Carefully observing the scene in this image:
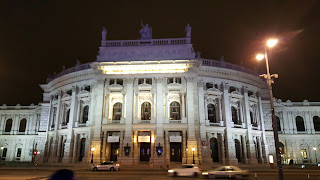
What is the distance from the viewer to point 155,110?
128ft

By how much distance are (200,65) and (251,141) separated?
15746 mm

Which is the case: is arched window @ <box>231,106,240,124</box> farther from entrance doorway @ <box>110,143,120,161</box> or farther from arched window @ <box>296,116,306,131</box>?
entrance doorway @ <box>110,143,120,161</box>

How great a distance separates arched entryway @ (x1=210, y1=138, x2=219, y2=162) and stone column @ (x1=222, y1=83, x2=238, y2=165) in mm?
1607

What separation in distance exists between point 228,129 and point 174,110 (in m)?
9.32

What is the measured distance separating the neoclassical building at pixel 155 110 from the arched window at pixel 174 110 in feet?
0.54

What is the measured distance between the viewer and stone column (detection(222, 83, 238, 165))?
39.4 metres

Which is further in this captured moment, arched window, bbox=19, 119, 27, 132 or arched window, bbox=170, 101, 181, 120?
arched window, bbox=19, 119, 27, 132

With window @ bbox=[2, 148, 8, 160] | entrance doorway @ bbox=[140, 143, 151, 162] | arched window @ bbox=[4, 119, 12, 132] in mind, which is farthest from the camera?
arched window @ bbox=[4, 119, 12, 132]

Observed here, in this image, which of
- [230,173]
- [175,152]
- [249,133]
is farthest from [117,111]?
[230,173]

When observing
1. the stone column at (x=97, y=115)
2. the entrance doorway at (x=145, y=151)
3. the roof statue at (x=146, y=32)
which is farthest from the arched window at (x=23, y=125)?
the roof statue at (x=146, y=32)

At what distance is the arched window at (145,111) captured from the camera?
41094 millimetres

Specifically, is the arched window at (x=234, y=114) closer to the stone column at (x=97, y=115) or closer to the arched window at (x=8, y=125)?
the stone column at (x=97, y=115)

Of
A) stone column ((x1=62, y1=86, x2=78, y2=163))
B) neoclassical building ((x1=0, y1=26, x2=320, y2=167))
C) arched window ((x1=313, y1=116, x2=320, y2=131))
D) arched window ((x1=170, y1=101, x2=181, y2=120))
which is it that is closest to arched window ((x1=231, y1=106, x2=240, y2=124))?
neoclassical building ((x1=0, y1=26, x2=320, y2=167))

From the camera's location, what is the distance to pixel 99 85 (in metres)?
40.8
